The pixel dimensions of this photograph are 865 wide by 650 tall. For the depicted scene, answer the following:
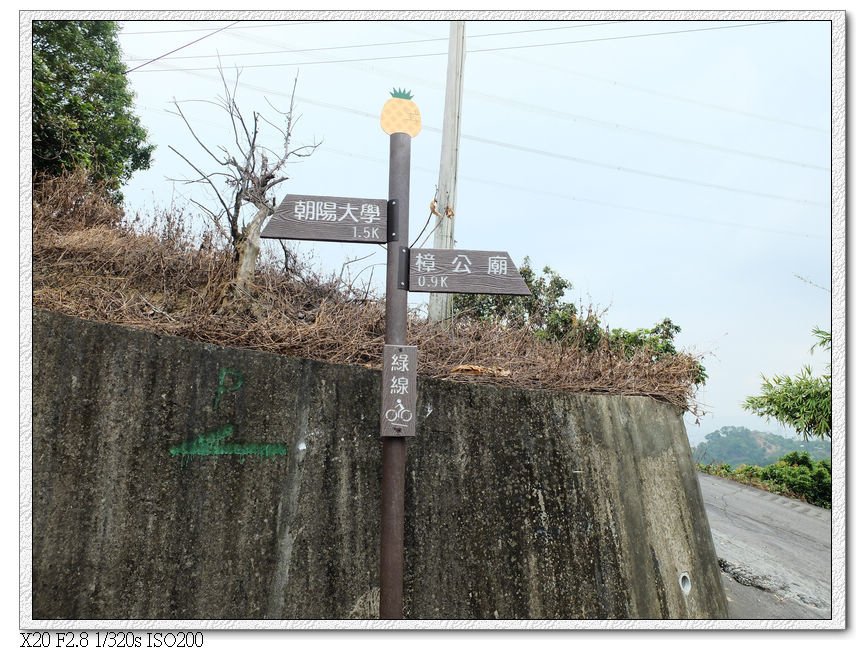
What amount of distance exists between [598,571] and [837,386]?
2019 mm

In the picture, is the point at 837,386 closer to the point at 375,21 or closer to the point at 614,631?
the point at 614,631

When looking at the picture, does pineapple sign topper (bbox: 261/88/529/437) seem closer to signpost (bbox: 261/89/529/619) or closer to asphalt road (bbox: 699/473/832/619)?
signpost (bbox: 261/89/529/619)

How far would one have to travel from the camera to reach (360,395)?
3.73m

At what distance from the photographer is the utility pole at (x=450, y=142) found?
5.83 meters

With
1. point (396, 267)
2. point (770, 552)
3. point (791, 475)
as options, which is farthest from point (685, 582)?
point (791, 475)

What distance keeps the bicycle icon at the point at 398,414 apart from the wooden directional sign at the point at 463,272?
→ 0.64m

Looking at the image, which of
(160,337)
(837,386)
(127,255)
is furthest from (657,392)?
(127,255)

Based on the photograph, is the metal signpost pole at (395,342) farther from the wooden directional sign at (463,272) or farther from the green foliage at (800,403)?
the green foliage at (800,403)

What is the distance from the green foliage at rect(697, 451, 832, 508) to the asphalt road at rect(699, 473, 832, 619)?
0.33m

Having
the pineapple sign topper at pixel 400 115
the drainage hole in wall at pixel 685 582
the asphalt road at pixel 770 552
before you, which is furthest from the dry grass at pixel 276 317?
the asphalt road at pixel 770 552

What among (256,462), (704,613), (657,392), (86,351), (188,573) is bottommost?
(704,613)

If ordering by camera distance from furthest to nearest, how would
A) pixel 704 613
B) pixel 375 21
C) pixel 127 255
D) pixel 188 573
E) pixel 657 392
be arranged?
1. pixel 127 255
2. pixel 657 392
3. pixel 704 613
4. pixel 375 21
5. pixel 188 573

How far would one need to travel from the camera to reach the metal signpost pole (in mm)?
2850

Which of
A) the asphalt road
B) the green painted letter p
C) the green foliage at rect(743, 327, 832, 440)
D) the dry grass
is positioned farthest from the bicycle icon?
the green foliage at rect(743, 327, 832, 440)
